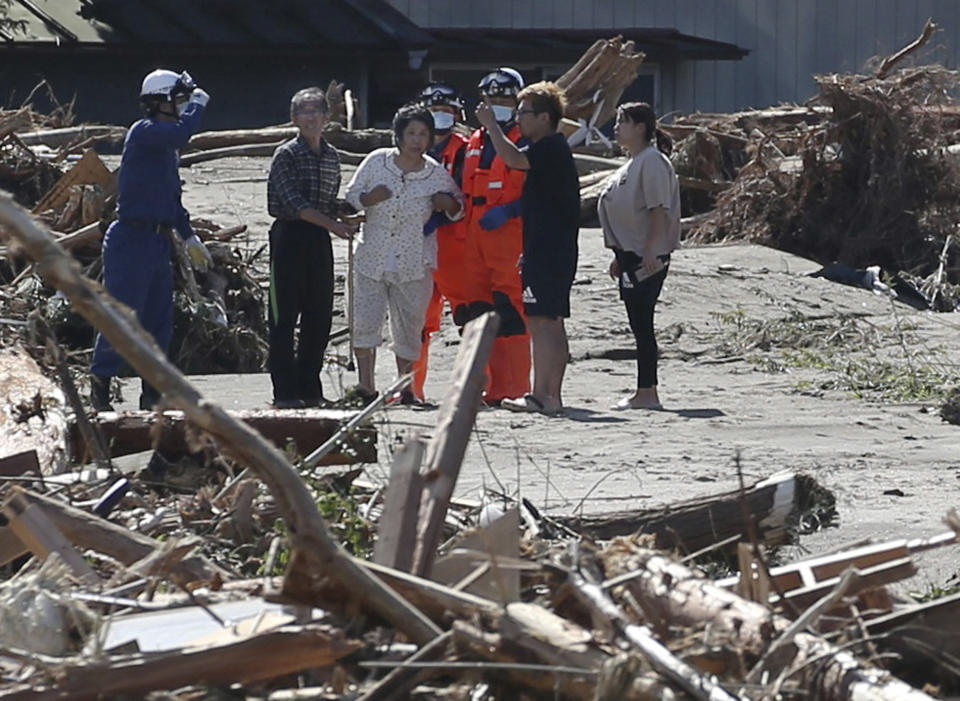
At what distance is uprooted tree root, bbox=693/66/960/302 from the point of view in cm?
1648

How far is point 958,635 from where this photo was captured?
13.4ft

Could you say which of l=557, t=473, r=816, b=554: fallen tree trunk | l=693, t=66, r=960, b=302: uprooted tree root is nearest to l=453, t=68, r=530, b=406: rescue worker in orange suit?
l=557, t=473, r=816, b=554: fallen tree trunk

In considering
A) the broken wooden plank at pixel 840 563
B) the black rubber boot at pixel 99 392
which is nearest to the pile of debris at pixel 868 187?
the black rubber boot at pixel 99 392

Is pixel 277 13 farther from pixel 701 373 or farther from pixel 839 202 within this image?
pixel 701 373

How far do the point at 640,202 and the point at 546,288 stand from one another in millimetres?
729

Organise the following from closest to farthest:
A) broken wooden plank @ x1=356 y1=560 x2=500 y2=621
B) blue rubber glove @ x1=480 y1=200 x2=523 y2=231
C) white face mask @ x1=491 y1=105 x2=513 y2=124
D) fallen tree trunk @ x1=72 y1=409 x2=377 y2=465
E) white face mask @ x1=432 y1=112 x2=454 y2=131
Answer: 1. broken wooden plank @ x1=356 y1=560 x2=500 y2=621
2. fallen tree trunk @ x1=72 y1=409 x2=377 y2=465
3. blue rubber glove @ x1=480 y1=200 x2=523 y2=231
4. white face mask @ x1=491 y1=105 x2=513 y2=124
5. white face mask @ x1=432 y1=112 x2=454 y2=131

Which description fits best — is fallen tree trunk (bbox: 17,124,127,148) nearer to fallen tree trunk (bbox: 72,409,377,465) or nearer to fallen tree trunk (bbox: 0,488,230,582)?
fallen tree trunk (bbox: 72,409,377,465)

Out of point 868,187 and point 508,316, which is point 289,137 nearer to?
point 868,187

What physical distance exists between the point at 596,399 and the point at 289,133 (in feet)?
35.8

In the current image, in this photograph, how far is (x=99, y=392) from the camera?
930 centimetres

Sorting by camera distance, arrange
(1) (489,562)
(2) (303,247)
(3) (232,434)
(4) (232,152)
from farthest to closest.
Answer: (4) (232,152)
(2) (303,247)
(1) (489,562)
(3) (232,434)

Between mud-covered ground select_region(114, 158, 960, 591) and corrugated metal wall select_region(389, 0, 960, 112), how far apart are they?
11378mm

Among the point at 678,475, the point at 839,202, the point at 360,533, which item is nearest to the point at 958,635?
the point at 360,533

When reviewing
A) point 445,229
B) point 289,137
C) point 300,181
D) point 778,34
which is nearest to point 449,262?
point 445,229
